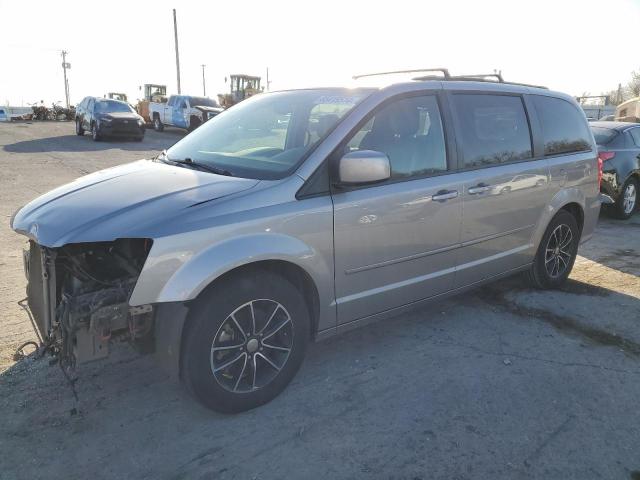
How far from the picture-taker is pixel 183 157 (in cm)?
364

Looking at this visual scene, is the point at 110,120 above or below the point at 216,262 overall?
above

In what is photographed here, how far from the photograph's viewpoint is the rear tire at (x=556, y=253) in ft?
15.7

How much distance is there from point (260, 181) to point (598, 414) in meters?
2.38

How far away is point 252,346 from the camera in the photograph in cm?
292

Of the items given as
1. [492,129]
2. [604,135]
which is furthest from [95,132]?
[492,129]

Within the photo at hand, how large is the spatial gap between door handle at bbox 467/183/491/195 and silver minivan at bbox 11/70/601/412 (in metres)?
0.01

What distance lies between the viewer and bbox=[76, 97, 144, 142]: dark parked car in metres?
20.0

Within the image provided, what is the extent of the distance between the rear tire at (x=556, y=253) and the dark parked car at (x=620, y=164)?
157 inches

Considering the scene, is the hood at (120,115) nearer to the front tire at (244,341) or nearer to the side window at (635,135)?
the side window at (635,135)

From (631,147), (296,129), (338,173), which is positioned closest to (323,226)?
(338,173)

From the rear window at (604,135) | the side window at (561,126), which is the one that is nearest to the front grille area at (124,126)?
the rear window at (604,135)

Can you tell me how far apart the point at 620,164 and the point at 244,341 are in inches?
317

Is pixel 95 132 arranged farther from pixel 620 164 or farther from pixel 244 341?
pixel 244 341

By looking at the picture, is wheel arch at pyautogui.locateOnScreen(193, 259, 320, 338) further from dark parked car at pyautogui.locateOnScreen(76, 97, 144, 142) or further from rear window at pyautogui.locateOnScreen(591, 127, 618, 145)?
dark parked car at pyautogui.locateOnScreen(76, 97, 144, 142)
